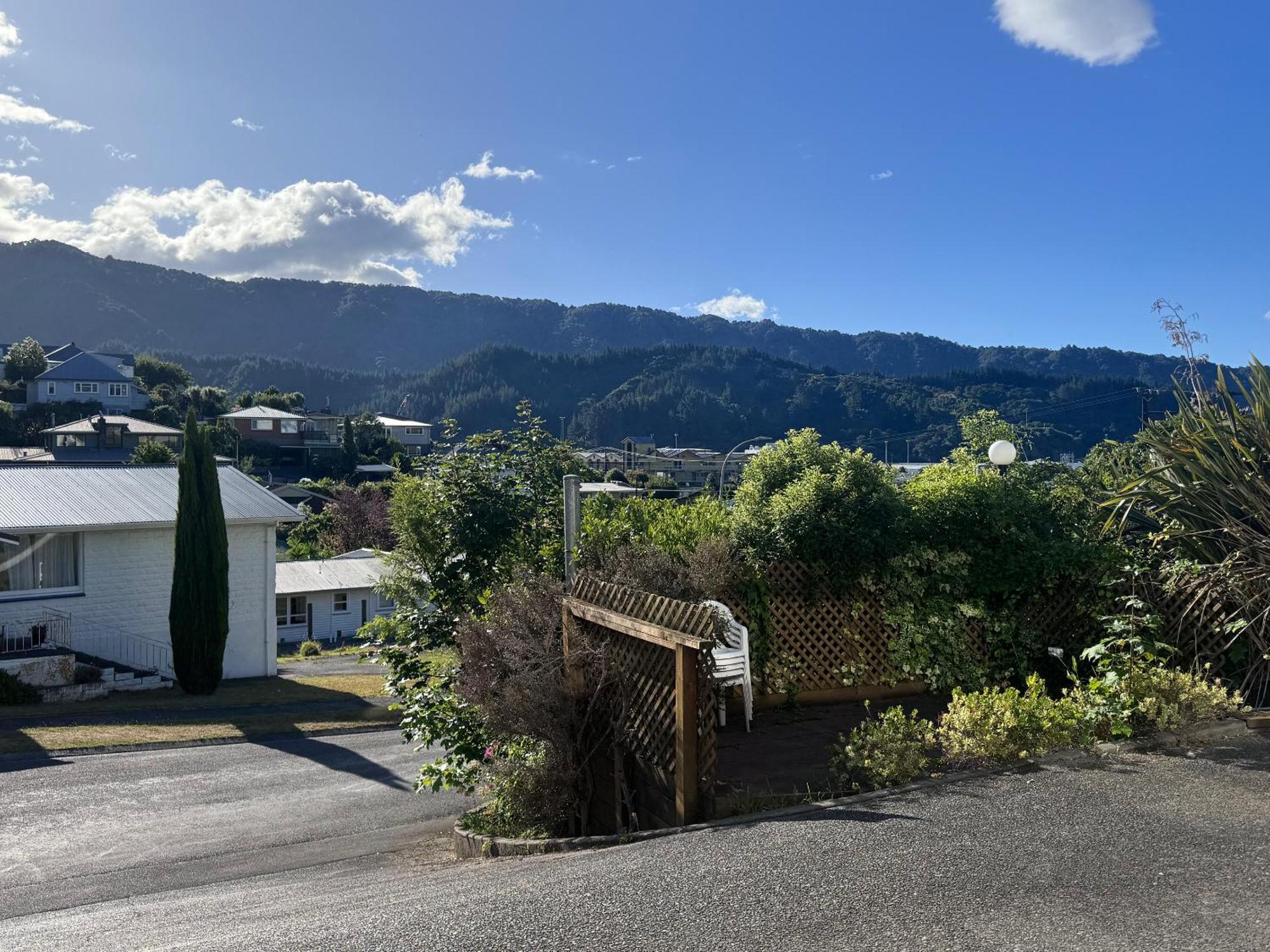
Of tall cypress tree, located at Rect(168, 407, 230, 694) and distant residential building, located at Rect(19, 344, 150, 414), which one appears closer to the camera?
tall cypress tree, located at Rect(168, 407, 230, 694)

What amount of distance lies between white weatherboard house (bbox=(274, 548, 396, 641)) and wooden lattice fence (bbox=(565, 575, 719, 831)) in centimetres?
3299

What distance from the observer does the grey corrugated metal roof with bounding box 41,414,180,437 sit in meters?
60.9

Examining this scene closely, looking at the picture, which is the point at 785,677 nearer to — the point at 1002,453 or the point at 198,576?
the point at 1002,453

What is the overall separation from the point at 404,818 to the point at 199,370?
632 feet

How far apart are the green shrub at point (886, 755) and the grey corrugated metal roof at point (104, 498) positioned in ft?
57.8

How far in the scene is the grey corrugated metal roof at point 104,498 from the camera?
19.0 m

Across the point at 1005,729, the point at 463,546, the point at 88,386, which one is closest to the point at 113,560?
the point at 463,546

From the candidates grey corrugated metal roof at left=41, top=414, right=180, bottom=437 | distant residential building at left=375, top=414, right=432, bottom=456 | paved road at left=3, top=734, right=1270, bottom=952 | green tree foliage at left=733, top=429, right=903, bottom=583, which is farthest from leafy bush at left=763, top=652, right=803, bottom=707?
distant residential building at left=375, top=414, right=432, bottom=456

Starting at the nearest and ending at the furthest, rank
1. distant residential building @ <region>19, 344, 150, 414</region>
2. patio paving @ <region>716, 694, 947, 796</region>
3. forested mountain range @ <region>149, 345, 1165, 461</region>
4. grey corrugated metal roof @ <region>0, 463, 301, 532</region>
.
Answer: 1. patio paving @ <region>716, 694, 947, 796</region>
2. grey corrugated metal roof @ <region>0, 463, 301, 532</region>
3. distant residential building @ <region>19, 344, 150, 414</region>
4. forested mountain range @ <region>149, 345, 1165, 461</region>

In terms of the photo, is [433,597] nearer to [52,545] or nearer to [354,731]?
[354,731]

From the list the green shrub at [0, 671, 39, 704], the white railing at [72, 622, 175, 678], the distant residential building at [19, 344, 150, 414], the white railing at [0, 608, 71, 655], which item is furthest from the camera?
the distant residential building at [19, 344, 150, 414]

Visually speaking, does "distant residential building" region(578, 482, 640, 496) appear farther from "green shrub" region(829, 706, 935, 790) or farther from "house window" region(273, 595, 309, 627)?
"house window" region(273, 595, 309, 627)

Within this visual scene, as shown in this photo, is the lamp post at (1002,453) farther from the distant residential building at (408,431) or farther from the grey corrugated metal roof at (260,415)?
the distant residential building at (408,431)

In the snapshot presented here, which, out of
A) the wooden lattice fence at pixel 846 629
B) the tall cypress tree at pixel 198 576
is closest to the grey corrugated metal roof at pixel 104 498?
the tall cypress tree at pixel 198 576
